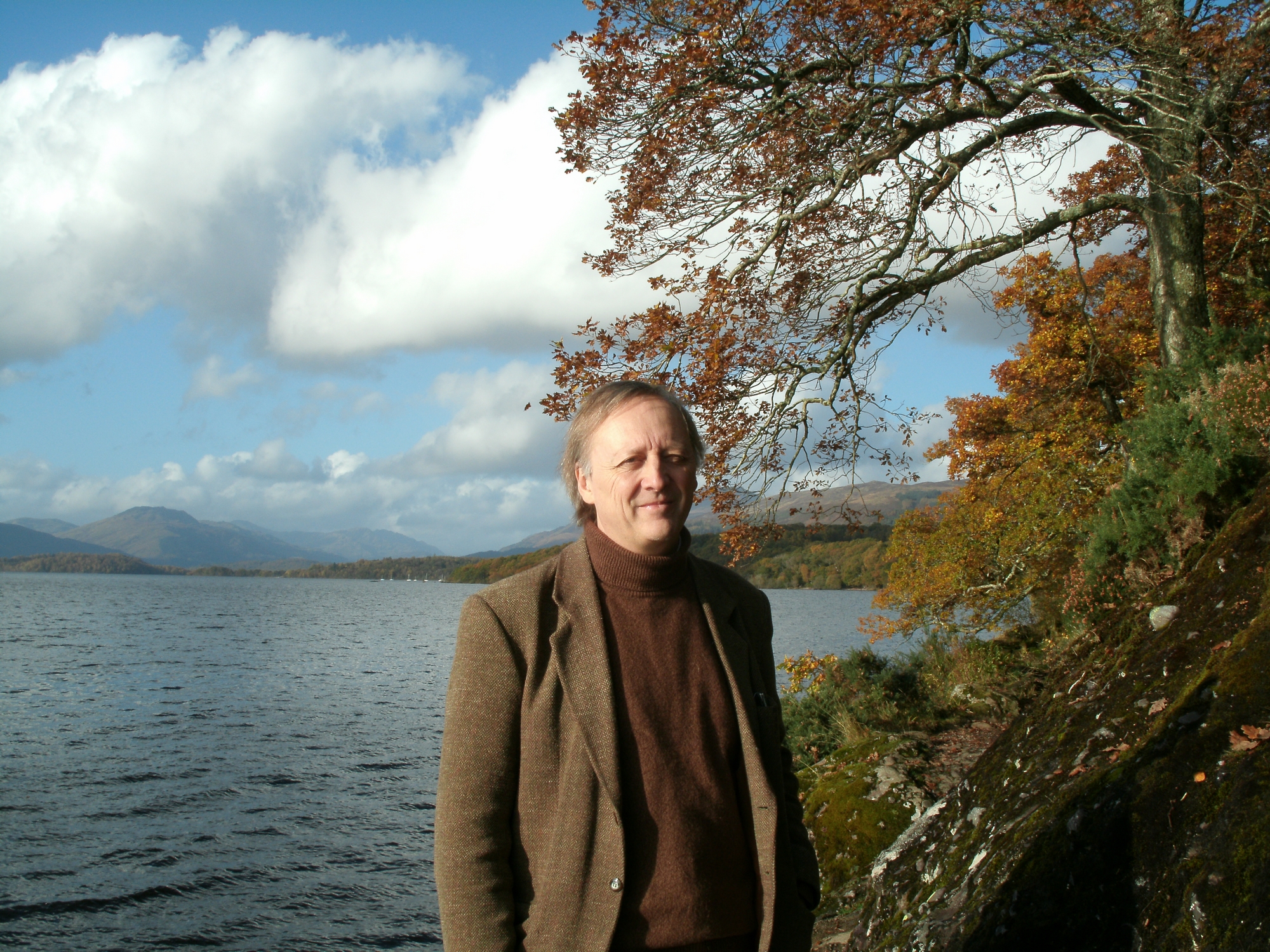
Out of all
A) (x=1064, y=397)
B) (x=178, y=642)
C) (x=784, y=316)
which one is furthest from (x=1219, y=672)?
(x=178, y=642)

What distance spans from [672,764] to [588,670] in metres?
0.35

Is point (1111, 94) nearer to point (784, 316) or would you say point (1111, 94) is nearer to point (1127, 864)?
point (784, 316)

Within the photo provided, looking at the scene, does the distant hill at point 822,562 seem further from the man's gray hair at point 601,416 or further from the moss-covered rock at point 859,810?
the man's gray hair at point 601,416

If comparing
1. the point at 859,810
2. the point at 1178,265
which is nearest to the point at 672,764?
the point at 859,810

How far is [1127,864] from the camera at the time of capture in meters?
3.13

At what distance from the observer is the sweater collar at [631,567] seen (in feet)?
8.06

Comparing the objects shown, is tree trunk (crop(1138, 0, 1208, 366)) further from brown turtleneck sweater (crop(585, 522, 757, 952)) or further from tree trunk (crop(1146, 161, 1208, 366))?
brown turtleneck sweater (crop(585, 522, 757, 952))

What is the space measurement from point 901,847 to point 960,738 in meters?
3.62

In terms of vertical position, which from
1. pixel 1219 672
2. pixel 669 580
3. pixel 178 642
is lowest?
pixel 178 642

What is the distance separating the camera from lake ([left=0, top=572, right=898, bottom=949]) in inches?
438

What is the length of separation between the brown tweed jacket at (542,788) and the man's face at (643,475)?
20cm

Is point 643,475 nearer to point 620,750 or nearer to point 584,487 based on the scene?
point 584,487

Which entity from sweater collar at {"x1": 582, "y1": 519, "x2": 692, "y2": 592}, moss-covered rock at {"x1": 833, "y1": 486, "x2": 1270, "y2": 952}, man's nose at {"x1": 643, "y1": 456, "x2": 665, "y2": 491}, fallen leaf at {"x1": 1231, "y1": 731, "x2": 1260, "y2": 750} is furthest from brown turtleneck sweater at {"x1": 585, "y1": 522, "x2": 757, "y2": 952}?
fallen leaf at {"x1": 1231, "y1": 731, "x2": 1260, "y2": 750}

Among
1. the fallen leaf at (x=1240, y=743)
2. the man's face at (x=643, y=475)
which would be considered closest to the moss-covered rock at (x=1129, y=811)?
the fallen leaf at (x=1240, y=743)
